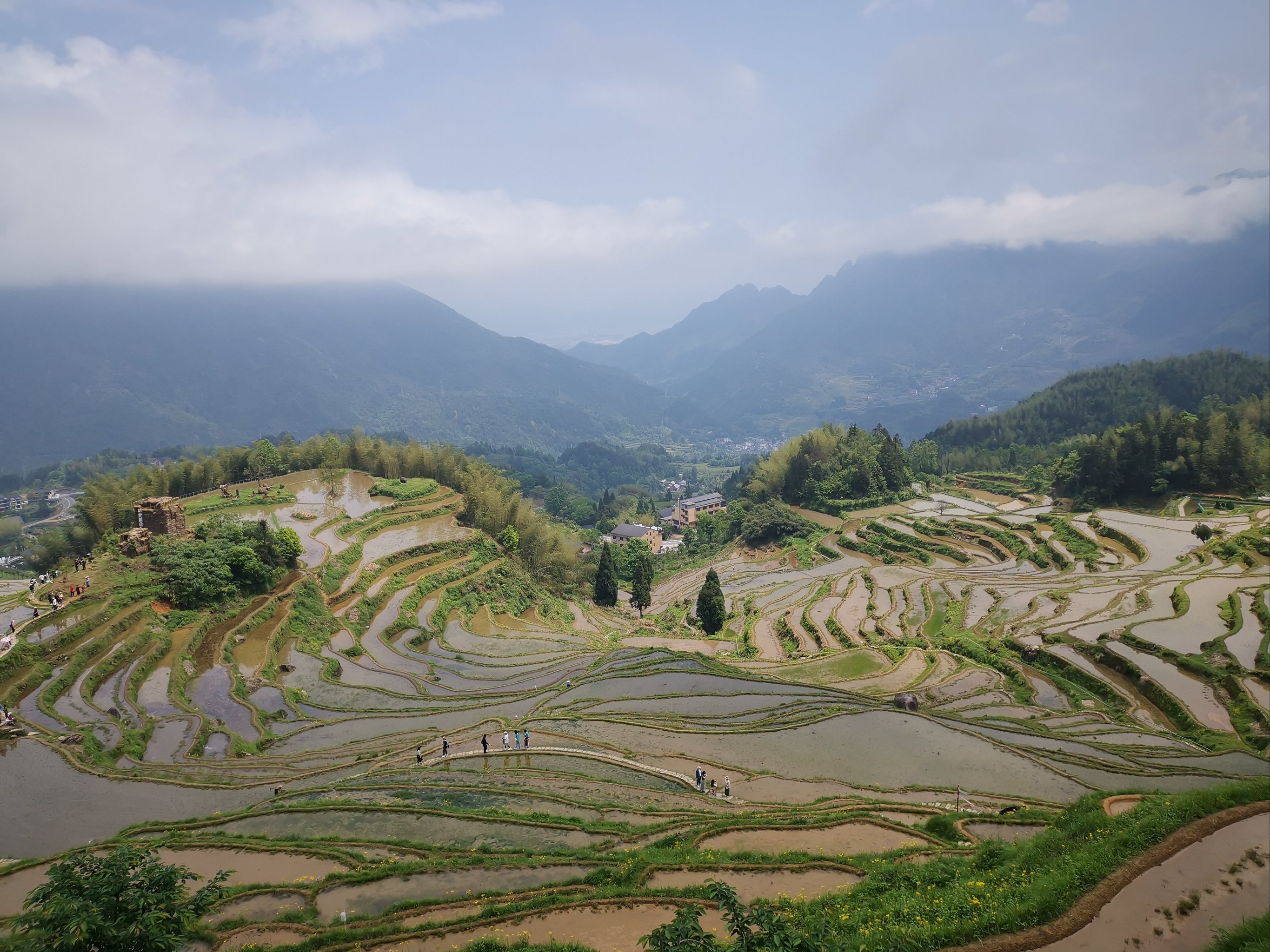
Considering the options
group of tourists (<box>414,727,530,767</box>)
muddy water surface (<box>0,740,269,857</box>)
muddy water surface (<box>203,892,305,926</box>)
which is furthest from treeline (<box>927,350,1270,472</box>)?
muddy water surface (<box>203,892,305,926</box>)

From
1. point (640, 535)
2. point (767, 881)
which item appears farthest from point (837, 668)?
point (640, 535)

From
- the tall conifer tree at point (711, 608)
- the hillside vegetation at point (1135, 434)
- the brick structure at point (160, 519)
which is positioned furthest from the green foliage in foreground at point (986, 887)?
the hillside vegetation at point (1135, 434)

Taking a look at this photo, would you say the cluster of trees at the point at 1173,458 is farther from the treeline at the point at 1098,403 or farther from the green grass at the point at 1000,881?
the green grass at the point at 1000,881

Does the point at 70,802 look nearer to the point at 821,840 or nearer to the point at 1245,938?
the point at 821,840

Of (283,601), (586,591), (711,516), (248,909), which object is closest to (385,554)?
(283,601)

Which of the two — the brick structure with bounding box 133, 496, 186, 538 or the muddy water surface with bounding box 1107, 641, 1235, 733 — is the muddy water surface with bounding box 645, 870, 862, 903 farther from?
the brick structure with bounding box 133, 496, 186, 538
